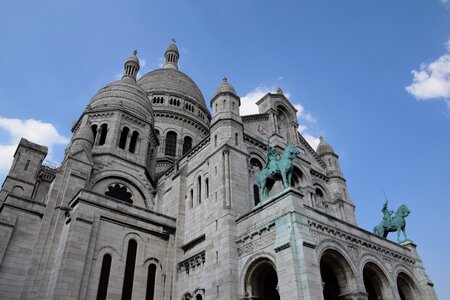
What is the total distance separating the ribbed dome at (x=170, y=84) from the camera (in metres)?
49.6

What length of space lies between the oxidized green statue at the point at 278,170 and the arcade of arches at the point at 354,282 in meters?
Result: 4.47

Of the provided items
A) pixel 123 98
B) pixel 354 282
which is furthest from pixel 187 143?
pixel 354 282

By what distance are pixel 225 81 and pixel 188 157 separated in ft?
22.7

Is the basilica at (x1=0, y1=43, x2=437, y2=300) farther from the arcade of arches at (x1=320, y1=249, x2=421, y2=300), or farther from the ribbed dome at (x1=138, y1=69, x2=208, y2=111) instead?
the ribbed dome at (x1=138, y1=69, x2=208, y2=111)

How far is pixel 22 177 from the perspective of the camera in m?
28.1

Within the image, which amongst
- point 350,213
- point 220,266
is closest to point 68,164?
point 220,266

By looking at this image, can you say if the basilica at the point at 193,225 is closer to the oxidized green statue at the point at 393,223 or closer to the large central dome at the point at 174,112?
the oxidized green statue at the point at 393,223

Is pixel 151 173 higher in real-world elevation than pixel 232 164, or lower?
higher

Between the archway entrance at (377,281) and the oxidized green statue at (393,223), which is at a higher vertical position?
the oxidized green statue at (393,223)

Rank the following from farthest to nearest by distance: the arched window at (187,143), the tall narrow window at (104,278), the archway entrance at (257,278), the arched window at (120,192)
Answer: the arched window at (187,143) < the arched window at (120,192) < the tall narrow window at (104,278) < the archway entrance at (257,278)

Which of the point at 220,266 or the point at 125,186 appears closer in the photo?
the point at 220,266

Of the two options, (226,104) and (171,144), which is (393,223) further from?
(171,144)

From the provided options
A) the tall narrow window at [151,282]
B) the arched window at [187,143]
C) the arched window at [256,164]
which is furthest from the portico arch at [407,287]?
the arched window at [187,143]

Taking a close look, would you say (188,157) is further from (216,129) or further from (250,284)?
(250,284)
